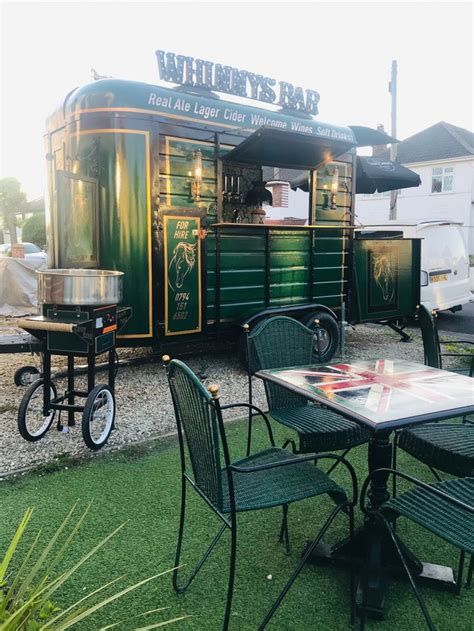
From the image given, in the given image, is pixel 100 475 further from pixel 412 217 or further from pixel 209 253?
pixel 412 217

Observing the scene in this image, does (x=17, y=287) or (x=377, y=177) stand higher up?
(x=377, y=177)

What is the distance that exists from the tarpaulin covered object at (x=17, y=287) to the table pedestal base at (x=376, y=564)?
9.34 metres

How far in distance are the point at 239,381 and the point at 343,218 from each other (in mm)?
2844

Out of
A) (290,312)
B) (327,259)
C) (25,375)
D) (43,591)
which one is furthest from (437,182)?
(43,591)

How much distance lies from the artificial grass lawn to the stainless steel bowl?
3.87 ft

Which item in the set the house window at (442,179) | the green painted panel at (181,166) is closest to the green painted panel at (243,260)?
the green painted panel at (181,166)

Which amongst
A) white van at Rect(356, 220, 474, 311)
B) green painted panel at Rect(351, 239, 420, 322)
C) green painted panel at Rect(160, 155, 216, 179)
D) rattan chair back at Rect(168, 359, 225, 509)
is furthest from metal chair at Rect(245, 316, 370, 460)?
white van at Rect(356, 220, 474, 311)

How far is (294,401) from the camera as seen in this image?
353 cm

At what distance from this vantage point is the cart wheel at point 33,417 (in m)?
3.97

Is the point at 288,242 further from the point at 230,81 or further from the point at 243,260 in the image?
the point at 230,81

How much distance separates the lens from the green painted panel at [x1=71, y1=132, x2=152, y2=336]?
5.25m

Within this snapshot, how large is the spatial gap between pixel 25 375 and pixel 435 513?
4.54 meters

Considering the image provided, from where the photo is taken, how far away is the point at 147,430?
443 centimetres

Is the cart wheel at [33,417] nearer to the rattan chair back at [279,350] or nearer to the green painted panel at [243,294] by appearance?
the rattan chair back at [279,350]
